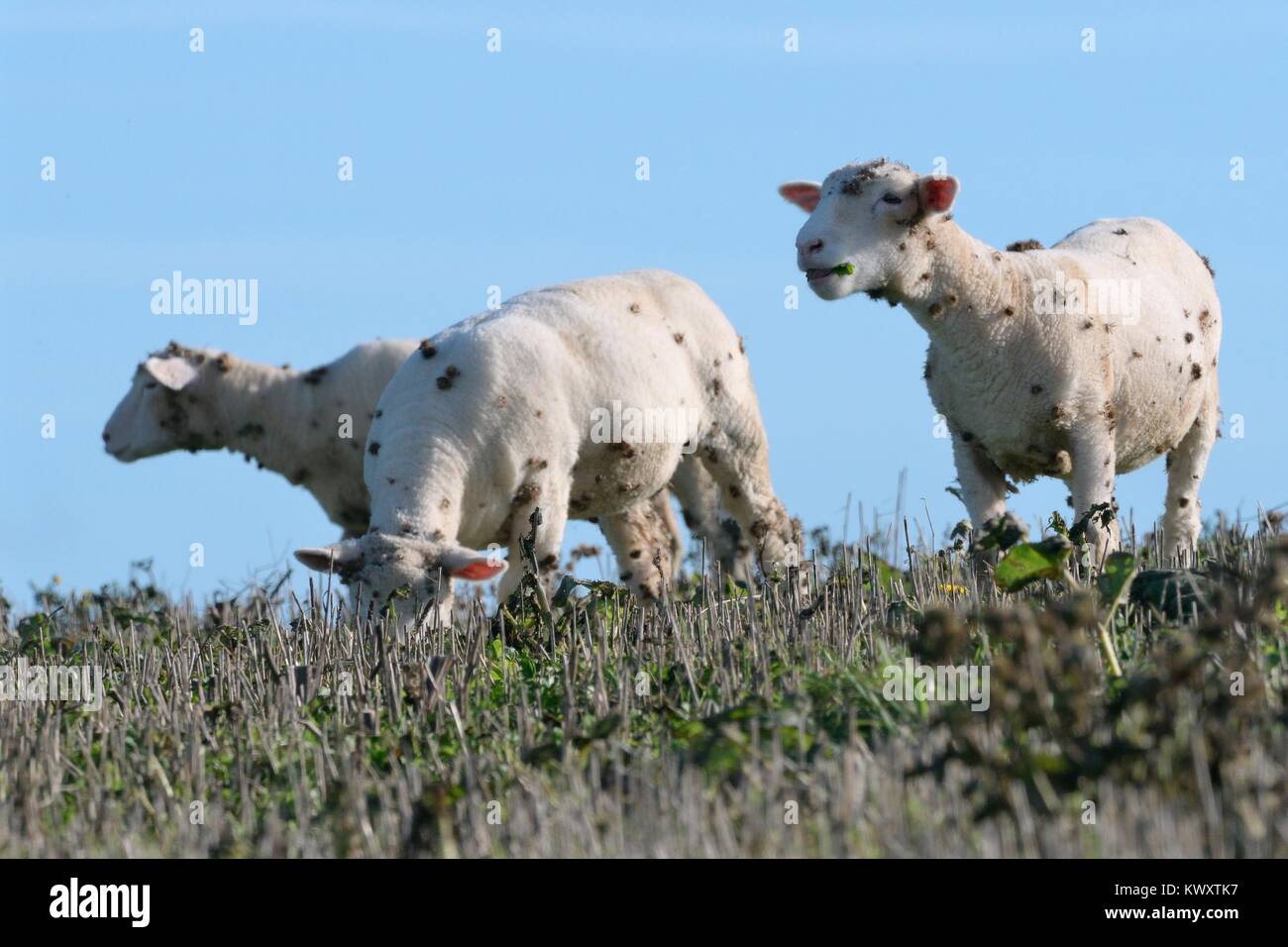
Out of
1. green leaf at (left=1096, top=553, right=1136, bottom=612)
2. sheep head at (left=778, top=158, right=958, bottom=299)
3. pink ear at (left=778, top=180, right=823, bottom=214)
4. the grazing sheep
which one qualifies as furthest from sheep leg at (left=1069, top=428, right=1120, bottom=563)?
the grazing sheep

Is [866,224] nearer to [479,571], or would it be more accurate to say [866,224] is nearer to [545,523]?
[479,571]

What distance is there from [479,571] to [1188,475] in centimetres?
469

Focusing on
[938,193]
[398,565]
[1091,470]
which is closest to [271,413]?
[398,565]

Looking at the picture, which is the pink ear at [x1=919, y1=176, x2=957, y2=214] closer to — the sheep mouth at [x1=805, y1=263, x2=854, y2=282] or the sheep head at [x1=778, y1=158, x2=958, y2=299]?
the sheep head at [x1=778, y1=158, x2=958, y2=299]

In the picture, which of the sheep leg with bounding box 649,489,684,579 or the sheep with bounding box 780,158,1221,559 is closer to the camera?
the sheep with bounding box 780,158,1221,559

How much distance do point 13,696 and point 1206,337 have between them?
22.6 ft

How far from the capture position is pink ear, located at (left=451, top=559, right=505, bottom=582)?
9.55 meters

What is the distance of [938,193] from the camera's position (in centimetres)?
946

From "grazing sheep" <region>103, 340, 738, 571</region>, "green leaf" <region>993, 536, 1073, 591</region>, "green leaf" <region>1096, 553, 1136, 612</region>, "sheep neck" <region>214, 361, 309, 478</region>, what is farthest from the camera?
"sheep neck" <region>214, 361, 309, 478</region>

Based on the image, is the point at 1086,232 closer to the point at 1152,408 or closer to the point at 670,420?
the point at 1152,408

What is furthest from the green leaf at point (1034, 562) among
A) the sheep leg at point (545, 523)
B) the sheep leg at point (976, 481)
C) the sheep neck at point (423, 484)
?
the sheep leg at point (545, 523)

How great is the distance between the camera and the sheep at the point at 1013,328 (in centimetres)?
941
